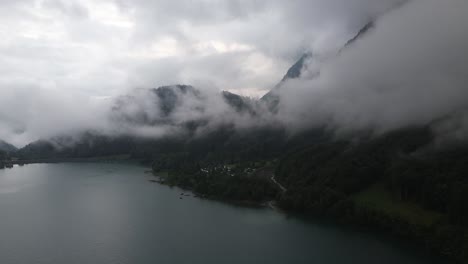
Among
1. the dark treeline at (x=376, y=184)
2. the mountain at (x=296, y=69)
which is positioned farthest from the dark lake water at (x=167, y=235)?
the mountain at (x=296, y=69)

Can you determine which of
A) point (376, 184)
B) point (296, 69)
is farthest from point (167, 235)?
point (296, 69)

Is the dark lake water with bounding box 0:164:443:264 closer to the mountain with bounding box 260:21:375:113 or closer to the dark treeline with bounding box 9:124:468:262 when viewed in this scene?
the dark treeline with bounding box 9:124:468:262

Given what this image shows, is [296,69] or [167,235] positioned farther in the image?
[296,69]

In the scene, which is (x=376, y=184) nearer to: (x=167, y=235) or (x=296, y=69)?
(x=167, y=235)

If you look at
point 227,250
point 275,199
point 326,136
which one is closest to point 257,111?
point 326,136

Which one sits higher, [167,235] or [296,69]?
[296,69]

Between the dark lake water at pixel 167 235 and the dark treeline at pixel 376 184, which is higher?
the dark treeline at pixel 376 184

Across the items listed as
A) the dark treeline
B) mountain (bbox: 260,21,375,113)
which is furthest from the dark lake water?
mountain (bbox: 260,21,375,113)

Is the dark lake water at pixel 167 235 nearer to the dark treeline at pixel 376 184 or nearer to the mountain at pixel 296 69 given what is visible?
the dark treeline at pixel 376 184
